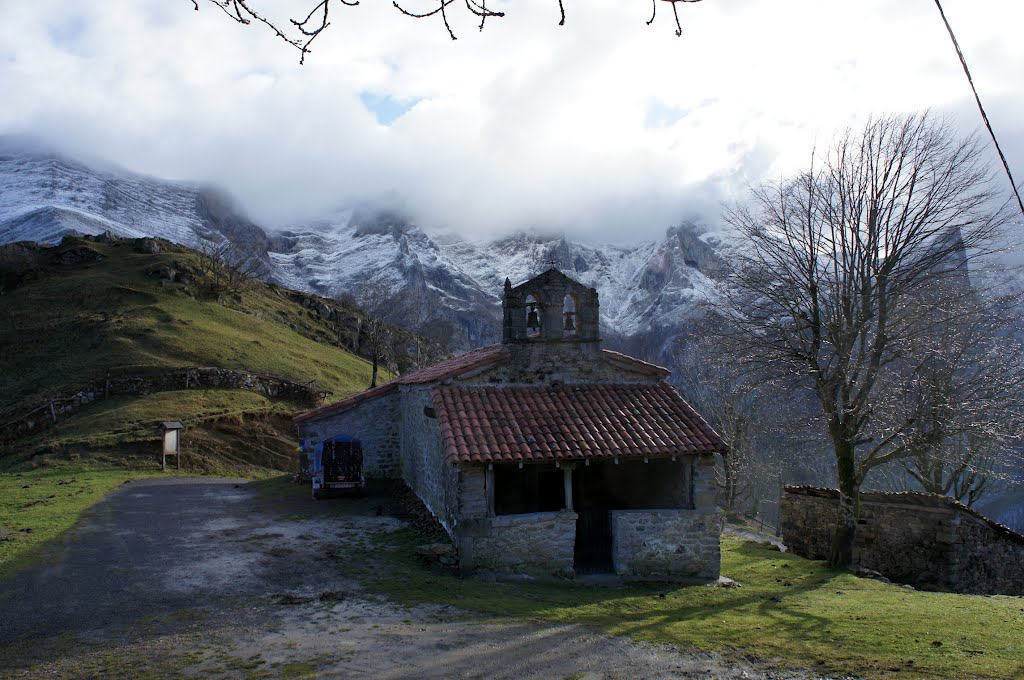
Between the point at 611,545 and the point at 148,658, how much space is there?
880 cm

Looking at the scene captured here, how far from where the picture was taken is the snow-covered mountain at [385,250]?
313 feet

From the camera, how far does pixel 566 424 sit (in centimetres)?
1361

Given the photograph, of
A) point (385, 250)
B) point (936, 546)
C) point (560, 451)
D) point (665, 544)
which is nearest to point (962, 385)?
point (936, 546)

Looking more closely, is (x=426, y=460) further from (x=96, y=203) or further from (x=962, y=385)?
(x=96, y=203)

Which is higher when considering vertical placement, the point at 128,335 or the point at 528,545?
the point at 128,335

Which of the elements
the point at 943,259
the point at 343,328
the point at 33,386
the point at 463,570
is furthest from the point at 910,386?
the point at 343,328

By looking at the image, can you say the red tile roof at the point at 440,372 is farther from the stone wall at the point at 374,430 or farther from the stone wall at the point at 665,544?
the stone wall at the point at 665,544

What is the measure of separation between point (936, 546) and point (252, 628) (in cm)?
1577

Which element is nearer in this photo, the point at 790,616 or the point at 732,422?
the point at 790,616

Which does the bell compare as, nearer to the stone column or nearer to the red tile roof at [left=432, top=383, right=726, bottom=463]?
the red tile roof at [left=432, top=383, right=726, bottom=463]

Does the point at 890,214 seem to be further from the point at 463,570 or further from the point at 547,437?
the point at 463,570

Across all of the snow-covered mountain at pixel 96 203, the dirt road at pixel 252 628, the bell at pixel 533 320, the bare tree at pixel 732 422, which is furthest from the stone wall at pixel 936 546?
the snow-covered mountain at pixel 96 203

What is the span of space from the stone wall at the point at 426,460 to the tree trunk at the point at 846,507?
944 cm

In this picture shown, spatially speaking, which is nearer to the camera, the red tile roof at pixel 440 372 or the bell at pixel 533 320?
the red tile roof at pixel 440 372
